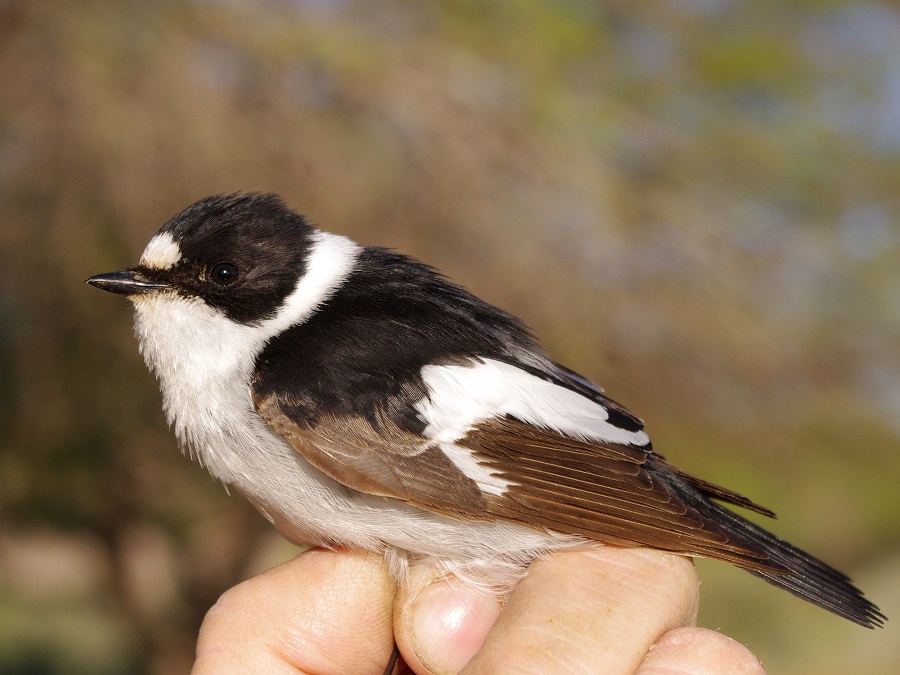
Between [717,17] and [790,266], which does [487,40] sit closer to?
[717,17]

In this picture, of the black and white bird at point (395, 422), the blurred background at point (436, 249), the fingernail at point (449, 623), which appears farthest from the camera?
the blurred background at point (436, 249)

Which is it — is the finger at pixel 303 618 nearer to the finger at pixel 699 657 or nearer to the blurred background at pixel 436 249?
the finger at pixel 699 657

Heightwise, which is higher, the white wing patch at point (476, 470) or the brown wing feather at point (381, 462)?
the white wing patch at point (476, 470)

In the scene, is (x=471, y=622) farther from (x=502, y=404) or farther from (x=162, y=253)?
(x=162, y=253)

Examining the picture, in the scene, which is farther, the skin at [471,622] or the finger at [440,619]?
the finger at [440,619]

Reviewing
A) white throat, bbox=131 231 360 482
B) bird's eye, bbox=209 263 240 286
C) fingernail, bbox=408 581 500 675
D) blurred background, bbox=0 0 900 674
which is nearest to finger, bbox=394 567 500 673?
fingernail, bbox=408 581 500 675

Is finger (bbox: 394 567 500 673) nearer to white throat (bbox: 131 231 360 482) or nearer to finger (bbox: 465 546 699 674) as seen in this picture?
finger (bbox: 465 546 699 674)

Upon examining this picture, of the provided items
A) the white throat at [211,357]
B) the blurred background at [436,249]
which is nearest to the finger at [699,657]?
the white throat at [211,357]
